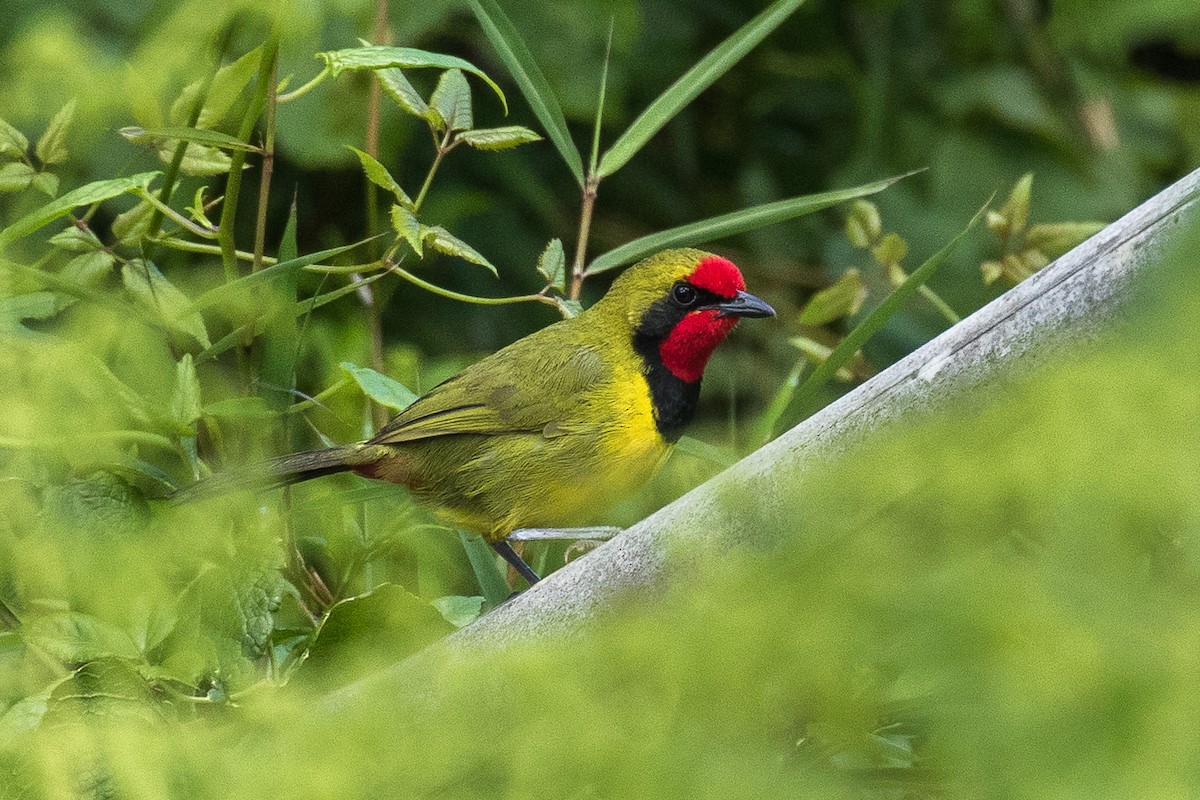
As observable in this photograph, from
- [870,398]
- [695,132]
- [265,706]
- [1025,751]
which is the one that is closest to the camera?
[1025,751]

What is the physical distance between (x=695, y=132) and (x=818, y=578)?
13.0ft

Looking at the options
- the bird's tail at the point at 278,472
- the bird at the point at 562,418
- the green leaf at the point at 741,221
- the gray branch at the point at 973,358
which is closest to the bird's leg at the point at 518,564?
the bird at the point at 562,418

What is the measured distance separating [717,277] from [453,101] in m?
1.38

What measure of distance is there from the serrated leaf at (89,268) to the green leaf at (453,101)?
0.35 m

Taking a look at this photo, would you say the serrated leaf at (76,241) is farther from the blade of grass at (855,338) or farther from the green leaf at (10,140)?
the blade of grass at (855,338)

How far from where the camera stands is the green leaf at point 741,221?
150cm

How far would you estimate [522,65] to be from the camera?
159 cm

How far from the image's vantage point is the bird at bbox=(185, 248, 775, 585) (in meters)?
2.31

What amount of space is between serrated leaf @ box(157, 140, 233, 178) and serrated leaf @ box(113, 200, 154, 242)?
5 cm

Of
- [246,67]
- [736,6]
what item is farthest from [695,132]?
[246,67]

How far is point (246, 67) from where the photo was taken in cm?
137

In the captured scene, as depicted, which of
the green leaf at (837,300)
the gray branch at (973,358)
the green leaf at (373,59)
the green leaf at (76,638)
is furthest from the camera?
the green leaf at (837,300)

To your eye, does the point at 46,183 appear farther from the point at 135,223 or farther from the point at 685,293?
the point at 685,293

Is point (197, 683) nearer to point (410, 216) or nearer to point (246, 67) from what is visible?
point (410, 216)
